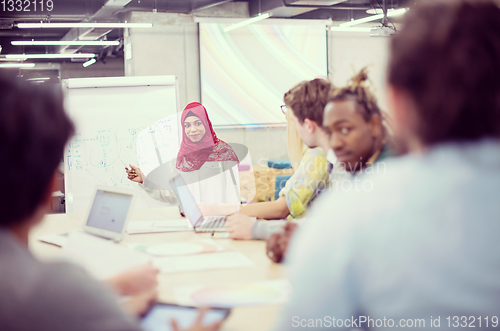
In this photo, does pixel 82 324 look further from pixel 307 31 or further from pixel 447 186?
pixel 307 31

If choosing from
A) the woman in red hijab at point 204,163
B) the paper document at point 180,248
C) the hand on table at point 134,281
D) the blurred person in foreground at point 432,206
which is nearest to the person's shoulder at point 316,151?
the paper document at point 180,248

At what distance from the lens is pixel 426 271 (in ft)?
2.27

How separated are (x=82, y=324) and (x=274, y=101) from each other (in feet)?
24.9

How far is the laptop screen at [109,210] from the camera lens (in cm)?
196

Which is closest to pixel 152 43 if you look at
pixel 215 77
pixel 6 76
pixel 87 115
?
pixel 215 77

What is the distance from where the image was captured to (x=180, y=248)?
1.85 m

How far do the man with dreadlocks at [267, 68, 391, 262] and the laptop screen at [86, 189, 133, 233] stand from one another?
71 cm

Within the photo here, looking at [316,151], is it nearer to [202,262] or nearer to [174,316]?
[202,262]

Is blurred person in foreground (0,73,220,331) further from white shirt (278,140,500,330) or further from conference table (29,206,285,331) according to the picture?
white shirt (278,140,500,330)

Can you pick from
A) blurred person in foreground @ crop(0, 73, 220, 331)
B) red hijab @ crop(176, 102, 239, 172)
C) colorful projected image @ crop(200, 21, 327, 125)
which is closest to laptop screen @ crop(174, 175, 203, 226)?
red hijab @ crop(176, 102, 239, 172)

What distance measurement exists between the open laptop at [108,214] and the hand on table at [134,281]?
727 mm

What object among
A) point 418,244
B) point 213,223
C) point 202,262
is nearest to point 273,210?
point 213,223

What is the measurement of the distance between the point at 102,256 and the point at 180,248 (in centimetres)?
38

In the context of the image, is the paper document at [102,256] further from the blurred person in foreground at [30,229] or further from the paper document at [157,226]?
the blurred person in foreground at [30,229]
